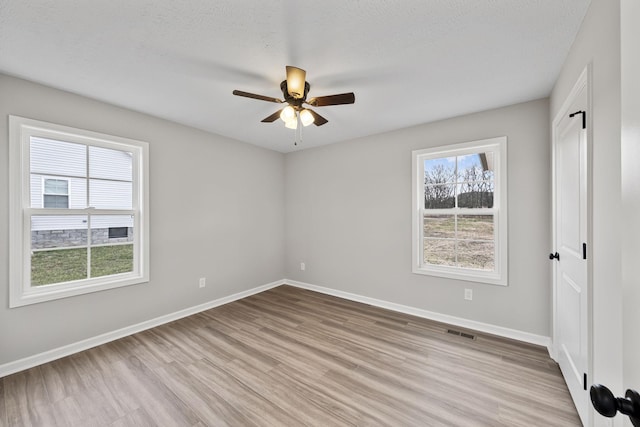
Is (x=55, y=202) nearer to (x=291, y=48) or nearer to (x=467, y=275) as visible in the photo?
(x=291, y=48)

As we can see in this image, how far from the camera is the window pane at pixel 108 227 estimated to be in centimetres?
271

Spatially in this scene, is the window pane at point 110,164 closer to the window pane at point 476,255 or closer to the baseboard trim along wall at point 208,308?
the baseboard trim along wall at point 208,308

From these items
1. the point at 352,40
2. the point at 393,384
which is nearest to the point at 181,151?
the point at 352,40

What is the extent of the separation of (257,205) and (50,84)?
266 cm

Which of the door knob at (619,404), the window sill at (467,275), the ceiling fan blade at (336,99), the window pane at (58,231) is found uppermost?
the ceiling fan blade at (336,99)

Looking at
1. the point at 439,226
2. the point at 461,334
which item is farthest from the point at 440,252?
the point at 461,334

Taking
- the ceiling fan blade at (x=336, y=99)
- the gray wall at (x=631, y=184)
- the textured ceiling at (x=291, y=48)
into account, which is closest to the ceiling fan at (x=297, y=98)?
the ceiling fan blade at (x=336, y=99)

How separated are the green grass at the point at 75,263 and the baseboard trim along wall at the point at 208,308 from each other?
2.09 ft

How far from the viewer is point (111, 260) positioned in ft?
9.30

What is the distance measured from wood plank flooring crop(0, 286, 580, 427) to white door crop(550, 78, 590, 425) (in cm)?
27

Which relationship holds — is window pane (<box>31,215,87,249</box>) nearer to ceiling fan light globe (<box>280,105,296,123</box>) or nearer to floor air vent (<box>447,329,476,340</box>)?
ceiling fan light globe (<box>280,105,296,123</box>)

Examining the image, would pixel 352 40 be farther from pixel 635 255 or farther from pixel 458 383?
pixel 458 383

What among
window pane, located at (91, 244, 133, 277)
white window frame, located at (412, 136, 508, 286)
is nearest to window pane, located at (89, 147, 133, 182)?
window pane, located at (91, 244, 133, 277)

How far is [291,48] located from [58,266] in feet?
9.75
